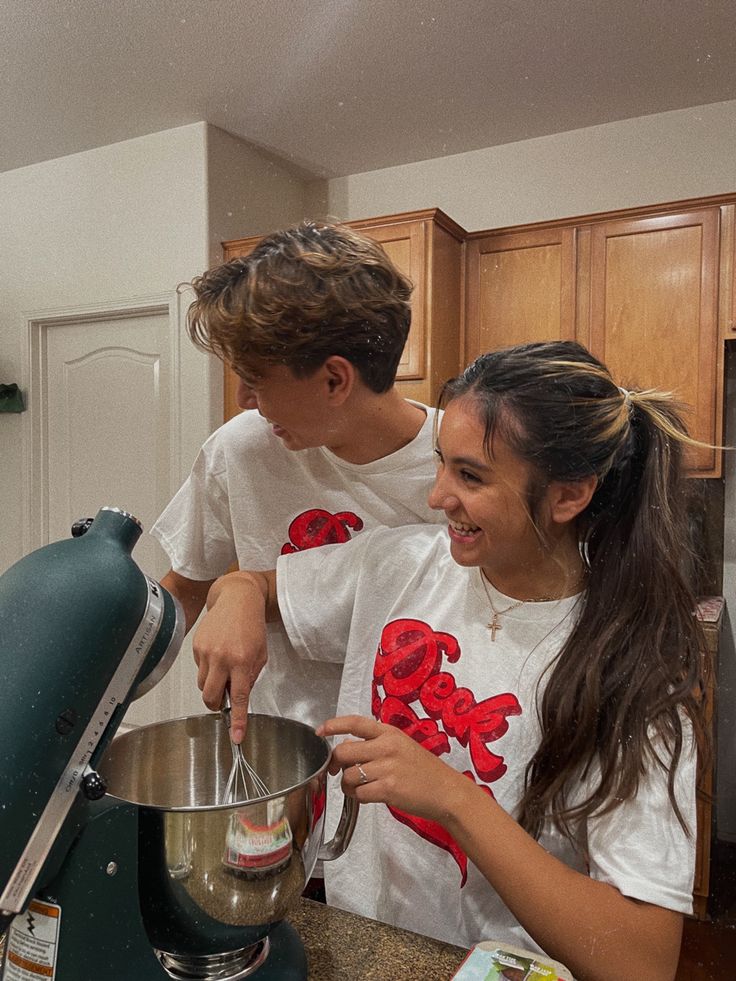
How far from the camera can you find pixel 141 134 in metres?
0.61

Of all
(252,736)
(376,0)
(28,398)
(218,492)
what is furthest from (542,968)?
(376,0)

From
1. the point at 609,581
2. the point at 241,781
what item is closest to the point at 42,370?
the point at 241,781

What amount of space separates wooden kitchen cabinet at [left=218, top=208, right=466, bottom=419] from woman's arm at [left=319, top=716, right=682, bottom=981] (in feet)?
1.00

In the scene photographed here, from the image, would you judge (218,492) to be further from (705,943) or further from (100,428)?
(705,943)

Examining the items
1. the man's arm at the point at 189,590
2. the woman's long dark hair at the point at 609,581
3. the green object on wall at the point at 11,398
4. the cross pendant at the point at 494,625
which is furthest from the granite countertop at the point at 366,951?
the green object on wall at the point at 11,398

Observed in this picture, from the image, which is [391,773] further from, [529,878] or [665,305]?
[665,305]

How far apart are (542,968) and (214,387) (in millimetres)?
498

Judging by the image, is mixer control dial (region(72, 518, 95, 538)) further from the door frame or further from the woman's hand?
the door frame

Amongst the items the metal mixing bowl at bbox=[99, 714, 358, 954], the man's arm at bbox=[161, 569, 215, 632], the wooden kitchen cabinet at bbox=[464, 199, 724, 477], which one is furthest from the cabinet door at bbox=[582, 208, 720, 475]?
the man's arm at bbox=[161, 569, 215, 632]

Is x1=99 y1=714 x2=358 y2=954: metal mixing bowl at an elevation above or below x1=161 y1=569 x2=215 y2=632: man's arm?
below

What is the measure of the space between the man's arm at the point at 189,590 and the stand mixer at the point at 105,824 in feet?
1.19

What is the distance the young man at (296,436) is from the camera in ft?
1.83

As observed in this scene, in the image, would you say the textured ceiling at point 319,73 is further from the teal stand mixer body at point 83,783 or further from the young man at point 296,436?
the teal stand mixer body at point 83,783

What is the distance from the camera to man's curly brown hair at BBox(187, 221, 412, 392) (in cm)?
55
